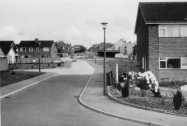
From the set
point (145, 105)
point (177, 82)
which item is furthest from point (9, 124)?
point (177, 82)

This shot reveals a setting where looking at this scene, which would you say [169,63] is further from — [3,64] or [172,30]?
[3,64]

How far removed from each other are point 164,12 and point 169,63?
5044 millimetres

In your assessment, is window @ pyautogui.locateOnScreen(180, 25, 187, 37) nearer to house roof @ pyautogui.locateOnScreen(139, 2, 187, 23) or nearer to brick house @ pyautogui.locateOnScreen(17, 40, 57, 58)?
house roof @ pyautogui.locateOnScreen(139, 2, 187, 23)

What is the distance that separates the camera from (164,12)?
1064 inches

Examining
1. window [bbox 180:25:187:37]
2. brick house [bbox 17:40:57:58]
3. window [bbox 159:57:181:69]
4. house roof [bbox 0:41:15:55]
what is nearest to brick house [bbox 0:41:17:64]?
house roof [bbox 0:41:15:55]

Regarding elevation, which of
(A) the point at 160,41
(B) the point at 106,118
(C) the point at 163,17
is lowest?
(B) the point at 106,118

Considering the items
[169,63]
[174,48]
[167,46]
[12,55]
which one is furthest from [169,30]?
[12,55]

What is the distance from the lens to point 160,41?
1029 inches

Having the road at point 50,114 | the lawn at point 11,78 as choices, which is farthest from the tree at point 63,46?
the road at point 50,114

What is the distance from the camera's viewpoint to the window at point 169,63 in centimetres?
2628

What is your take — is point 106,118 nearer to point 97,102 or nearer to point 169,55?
point 97,102

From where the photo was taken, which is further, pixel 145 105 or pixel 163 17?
pixel 163 17

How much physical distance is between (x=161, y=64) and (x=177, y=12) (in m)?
5.30

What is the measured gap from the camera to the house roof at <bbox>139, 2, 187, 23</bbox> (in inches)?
1021
